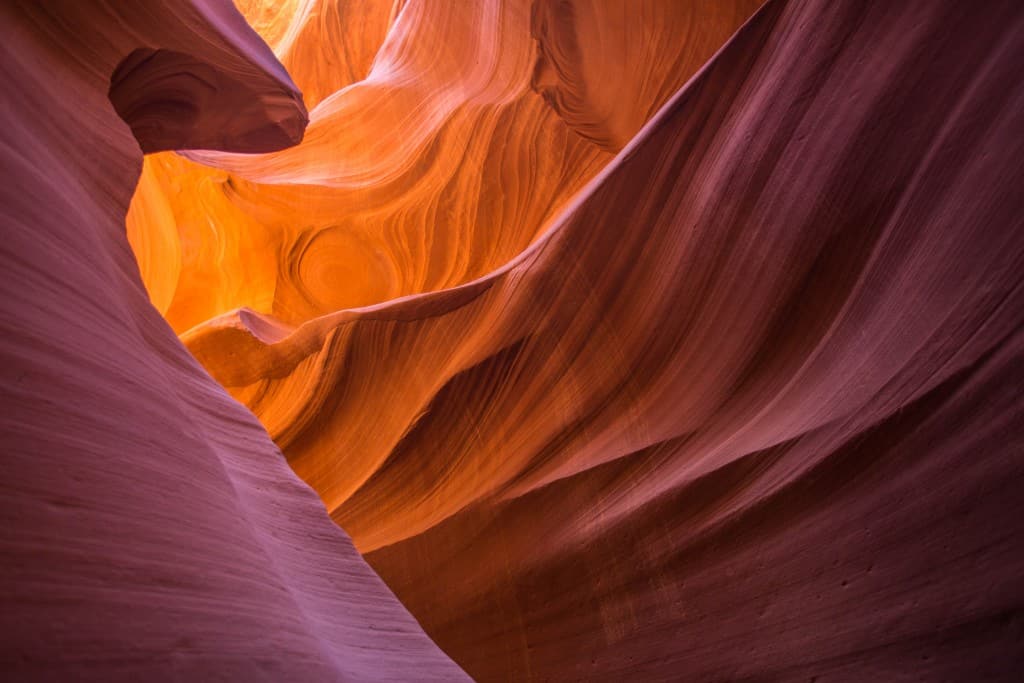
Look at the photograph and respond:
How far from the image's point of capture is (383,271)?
5.11 meters

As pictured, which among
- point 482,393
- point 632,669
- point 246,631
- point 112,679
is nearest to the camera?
point 112,679

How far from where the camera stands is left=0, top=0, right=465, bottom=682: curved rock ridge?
878mm

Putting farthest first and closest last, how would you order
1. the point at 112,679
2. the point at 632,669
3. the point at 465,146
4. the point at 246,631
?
the point at 465,146 → the point at 632,669 → the point at 246,631 → the point at 112,679

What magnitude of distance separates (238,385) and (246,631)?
2.88 metres

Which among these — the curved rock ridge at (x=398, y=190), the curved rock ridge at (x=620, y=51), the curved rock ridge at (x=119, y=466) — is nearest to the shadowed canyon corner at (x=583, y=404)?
the curved rock ridge at (x=119, y=466)

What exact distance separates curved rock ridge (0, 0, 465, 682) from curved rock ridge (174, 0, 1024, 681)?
822 millimetres

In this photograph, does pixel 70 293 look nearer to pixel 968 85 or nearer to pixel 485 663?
pixel 485 663

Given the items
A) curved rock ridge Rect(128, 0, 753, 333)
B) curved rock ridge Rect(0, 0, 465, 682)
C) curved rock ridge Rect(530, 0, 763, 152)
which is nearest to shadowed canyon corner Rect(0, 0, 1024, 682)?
curved rock ridge Rect(0, 0, 465, 682)

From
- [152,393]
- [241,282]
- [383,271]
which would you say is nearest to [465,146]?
[383,271]

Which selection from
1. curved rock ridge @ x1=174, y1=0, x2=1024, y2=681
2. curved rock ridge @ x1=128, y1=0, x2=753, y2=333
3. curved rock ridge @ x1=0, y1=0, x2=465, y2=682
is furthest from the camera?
curved rock ridge @ x1=128, y1=0, x2=753, y2=333

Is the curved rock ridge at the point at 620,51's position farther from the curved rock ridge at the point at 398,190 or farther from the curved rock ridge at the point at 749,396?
the curved rock ridge at the point at 749,396

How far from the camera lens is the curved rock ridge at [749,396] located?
1.53 meters

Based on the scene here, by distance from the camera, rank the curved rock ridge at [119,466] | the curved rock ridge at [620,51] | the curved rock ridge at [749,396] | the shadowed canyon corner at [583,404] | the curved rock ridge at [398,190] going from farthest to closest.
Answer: the curved rock ridge at [398,190], the curved rock ridge at [620,51], the curved rock ridge at [749,396], the shadowed canyon corner at [583,404], the curved rock ridge at [119,466]

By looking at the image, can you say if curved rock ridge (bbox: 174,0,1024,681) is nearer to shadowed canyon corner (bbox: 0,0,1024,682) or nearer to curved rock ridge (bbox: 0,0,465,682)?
shadowed canyon corner (bbox: 0,0,1024,682)
